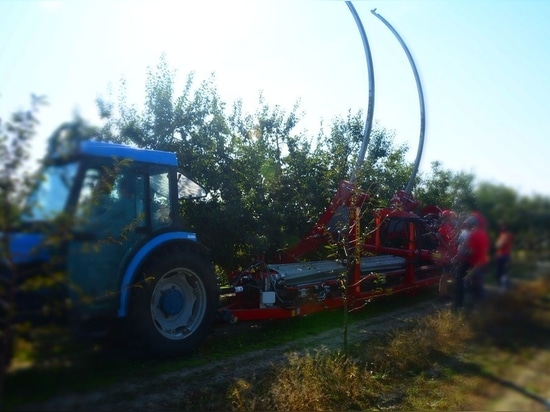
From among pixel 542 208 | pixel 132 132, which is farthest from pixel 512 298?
pixel 132 132

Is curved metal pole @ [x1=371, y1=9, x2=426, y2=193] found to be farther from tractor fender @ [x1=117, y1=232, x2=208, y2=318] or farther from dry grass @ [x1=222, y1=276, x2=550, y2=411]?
tractor fender @ [x1=117, y1=232, x2=208, y2=318]

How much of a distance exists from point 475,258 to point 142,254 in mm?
3718

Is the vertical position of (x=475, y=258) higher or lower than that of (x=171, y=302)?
higher

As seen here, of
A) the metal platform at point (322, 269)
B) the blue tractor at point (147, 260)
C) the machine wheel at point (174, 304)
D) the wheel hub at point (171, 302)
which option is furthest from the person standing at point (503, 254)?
the metal platform at point (322, 269)

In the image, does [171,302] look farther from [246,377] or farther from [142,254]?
[246,377]

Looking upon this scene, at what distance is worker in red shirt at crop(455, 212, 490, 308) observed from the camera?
2.62 metres

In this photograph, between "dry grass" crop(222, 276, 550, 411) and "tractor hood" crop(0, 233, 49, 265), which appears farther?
"dry grass" crop(222, 276, 550, 411)

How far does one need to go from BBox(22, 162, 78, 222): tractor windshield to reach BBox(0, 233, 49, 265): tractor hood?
81 millimetres

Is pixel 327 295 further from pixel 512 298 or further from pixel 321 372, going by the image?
pixel 512 298

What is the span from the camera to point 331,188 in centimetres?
1051

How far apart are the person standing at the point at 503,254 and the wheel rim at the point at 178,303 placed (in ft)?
13.2

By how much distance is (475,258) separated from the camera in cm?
275

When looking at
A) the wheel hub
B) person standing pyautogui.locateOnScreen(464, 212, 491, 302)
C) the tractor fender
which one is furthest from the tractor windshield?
the wheel hub

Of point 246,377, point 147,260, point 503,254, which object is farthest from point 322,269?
point 503,254
